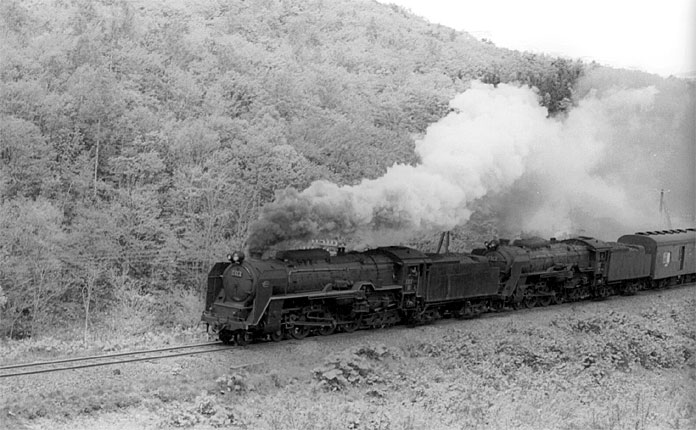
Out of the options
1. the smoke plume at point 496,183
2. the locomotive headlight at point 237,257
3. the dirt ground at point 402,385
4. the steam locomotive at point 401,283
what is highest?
the smoke plume at point 496,183

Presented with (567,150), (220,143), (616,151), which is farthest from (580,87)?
(220,143)

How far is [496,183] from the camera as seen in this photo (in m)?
23.3

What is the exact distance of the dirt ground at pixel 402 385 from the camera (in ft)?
39.9

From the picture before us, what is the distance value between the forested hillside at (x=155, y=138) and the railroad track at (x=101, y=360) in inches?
501

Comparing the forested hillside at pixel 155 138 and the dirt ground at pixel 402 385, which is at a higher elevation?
the forested hillside at pixel 155 138

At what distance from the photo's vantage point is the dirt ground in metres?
12.2

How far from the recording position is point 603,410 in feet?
46.8

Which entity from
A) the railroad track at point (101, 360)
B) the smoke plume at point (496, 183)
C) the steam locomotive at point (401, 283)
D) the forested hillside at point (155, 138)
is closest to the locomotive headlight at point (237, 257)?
the steam locomotive at point (401, 283)

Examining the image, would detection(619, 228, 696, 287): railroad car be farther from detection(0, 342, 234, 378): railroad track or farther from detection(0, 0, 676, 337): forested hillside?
detection(0, 342, 234, 378): railroad track

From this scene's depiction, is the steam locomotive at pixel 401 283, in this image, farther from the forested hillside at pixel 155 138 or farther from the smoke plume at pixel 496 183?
the forested hillside at pixel 155 138

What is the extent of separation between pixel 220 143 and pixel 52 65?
9.09 metres

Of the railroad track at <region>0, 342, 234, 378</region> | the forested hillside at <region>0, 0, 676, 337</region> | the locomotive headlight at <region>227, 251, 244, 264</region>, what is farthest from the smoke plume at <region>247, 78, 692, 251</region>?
the forested hillside at <region>0, 0, 676, 337</region>

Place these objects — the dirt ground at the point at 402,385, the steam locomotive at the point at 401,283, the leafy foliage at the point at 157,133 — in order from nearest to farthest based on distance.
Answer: the dirt ground at the point at 402,385, the steam locomotive at the point at 401,283, the leafy foliage at the point at 157,133

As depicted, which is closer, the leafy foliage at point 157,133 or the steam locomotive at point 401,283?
the steam locomotive at point 401,283
